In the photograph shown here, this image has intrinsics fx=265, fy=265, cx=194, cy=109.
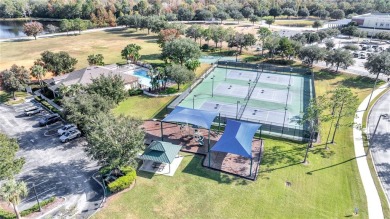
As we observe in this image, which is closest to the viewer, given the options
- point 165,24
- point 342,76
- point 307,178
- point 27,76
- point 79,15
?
point 307,178

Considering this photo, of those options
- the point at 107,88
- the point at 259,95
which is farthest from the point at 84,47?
the point at 259,95

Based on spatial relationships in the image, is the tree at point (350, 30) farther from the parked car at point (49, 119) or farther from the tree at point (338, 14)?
the parked car at point (49, 119)

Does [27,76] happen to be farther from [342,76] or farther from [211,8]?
[211,8]

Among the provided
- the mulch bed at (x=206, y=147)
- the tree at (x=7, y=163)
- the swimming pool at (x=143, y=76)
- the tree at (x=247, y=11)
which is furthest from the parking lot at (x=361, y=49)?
the tree at (x=7, y=163)

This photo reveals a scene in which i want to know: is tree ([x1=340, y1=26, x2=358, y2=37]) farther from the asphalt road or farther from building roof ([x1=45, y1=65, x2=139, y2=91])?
building roof ([x1=45, y1=65, x2=139, y2=91])

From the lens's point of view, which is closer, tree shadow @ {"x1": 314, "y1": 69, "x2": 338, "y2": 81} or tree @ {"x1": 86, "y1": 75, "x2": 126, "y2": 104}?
tree @ {"x1": 86, "y1": 75, "x2": 126, "y2": 104}

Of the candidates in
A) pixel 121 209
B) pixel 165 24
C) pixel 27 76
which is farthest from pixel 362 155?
pixel 165 24

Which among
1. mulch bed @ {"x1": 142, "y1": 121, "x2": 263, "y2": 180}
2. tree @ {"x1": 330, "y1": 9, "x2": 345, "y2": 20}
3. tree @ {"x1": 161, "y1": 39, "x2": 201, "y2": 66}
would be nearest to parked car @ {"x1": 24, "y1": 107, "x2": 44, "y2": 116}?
mulch bed @ {"x1": 142, "y1": 121, "x2": 263, "y2": 180}
